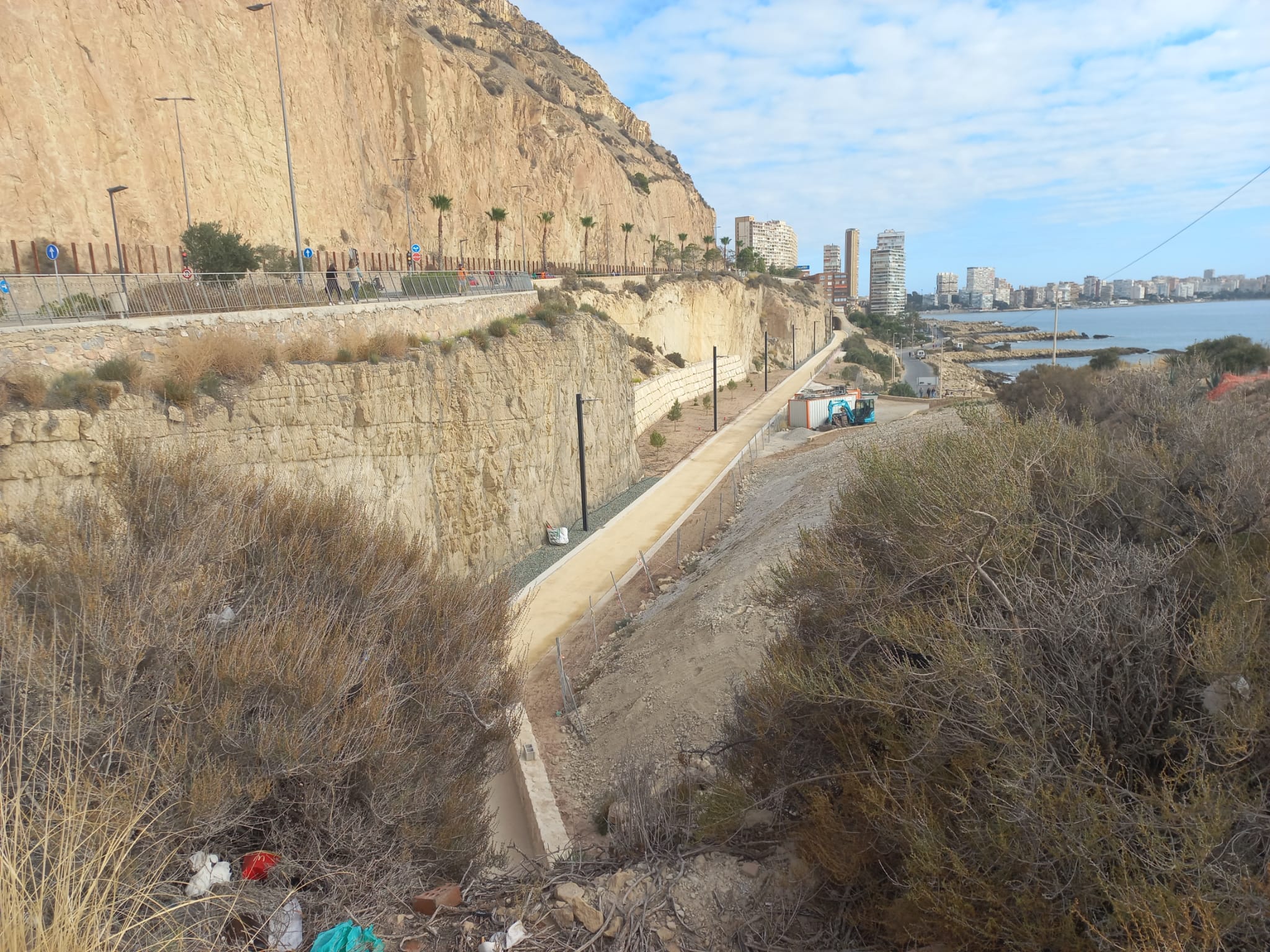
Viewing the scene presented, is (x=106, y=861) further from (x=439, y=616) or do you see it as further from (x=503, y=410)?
(x=503, y=410)

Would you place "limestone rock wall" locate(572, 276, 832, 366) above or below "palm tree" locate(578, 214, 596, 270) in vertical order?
below

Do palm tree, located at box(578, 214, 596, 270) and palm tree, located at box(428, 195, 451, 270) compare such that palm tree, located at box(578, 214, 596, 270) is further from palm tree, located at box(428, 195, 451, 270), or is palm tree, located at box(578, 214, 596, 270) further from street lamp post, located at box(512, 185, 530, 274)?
palm tree, located at box(428, 195, 451, 270)

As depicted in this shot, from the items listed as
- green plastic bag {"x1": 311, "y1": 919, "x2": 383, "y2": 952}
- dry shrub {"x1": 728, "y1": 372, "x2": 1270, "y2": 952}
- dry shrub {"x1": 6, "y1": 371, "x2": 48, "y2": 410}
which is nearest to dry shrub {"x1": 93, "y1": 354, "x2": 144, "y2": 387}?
dry shrub {"x1": 6, "y1": 371, "x2": 48, "y2": 410}

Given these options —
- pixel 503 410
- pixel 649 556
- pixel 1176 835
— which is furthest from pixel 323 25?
pixel 1176 835

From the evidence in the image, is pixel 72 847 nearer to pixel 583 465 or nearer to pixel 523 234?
pixel 583 465

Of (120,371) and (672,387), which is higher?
(120,371)

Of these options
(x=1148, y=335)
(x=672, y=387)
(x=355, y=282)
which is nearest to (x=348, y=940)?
(x=355, y=282)

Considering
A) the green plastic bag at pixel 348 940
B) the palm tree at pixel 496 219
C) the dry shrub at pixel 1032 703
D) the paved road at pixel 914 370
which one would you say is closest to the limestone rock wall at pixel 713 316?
the palm tree at pixel 496 219

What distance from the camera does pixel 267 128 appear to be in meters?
29.0

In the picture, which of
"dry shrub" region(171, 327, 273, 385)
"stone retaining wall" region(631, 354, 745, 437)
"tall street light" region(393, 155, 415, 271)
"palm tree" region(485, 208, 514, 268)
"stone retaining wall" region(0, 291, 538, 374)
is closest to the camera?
"stone retaining wall" region(0, 291, 538, 374)

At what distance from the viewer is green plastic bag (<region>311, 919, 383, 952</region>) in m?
4.34

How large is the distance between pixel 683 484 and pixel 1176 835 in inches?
896

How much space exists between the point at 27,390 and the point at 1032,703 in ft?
40.9

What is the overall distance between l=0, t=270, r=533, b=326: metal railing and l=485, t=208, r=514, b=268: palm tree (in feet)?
81.6
